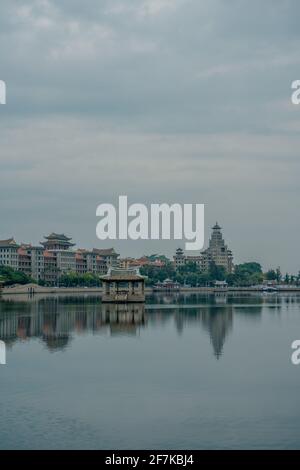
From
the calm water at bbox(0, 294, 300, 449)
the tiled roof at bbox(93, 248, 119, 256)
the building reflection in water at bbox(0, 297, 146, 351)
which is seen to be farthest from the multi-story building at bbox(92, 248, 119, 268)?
the calm water at bbox(0, 294, 300, 449)

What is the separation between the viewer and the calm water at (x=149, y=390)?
1895cm

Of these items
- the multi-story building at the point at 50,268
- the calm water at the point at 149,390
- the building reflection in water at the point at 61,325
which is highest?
the multi-story building at the point at 50,268

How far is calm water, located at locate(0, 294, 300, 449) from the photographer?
18953mm

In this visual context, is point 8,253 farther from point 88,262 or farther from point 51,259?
point 88,262

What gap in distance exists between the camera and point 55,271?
161 meters

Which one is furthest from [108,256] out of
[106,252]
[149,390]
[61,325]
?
[149,390]

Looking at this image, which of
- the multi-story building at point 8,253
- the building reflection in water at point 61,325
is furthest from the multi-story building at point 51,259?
the building reflection in water at point 61,325

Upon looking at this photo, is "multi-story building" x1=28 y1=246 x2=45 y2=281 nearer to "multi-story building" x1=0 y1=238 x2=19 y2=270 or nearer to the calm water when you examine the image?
"multi-story building" x1=0 y1=238 x2=19 y2=270

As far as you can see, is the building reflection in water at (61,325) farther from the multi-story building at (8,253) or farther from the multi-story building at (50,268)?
the multi-story building at (50,268)

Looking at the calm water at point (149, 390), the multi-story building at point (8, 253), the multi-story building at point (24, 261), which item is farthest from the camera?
the multi-story building at point (24, 261)

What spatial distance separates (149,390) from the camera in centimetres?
2491
